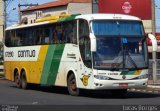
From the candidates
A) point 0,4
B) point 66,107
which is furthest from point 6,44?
point 0,4

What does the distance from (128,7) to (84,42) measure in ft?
130

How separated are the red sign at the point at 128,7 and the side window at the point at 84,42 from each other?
A: 38200 mm

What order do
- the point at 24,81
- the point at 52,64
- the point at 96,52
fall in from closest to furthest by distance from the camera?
the point at 96,52
the point at 52,64
the point at 24,81

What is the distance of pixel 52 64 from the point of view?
25.6 metres

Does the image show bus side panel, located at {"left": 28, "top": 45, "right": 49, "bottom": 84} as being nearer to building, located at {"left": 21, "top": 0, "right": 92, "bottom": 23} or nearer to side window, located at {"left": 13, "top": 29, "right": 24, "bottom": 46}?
side window, located at {"left": 13, "top": 29, "right": 24, "bottom": 46}

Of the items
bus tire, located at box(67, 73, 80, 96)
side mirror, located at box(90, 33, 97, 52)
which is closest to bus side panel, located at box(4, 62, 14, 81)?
bus tire, located at box(67, 73, 80, 96)

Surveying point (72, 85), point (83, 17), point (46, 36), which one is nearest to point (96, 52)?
point (83, 17)

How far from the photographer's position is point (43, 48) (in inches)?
1033

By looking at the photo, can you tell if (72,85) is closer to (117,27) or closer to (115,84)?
(115,84)

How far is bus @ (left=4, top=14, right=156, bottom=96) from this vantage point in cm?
2152

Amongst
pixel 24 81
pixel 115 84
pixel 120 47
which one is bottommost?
pixel 24 81

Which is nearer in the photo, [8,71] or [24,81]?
[24,81]

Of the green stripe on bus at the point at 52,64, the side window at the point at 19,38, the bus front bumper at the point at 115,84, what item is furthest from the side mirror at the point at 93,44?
the side window at the point at 19,38

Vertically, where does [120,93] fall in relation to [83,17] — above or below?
below
